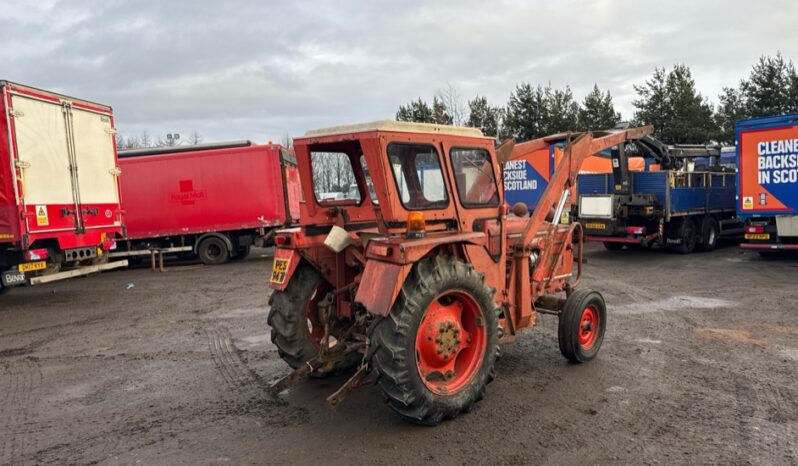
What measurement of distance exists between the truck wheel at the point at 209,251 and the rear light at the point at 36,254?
576cm

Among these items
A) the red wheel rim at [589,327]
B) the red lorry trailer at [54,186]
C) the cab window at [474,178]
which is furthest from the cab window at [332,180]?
the red lorry trailer at [54,186]

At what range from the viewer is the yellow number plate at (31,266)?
29.5ft

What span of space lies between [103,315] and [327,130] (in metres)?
6.33

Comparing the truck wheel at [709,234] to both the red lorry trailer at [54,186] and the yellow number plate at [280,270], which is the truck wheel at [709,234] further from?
the red lorry trailer at [54,186]

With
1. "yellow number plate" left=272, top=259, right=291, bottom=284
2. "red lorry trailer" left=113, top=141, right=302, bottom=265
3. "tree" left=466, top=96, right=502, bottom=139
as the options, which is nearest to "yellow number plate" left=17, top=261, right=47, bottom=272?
"red lorry trailer" left=113, top=141, right=302, bottom=265

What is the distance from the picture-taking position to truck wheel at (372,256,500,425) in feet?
12.8

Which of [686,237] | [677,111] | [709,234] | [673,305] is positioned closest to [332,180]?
[673,305]

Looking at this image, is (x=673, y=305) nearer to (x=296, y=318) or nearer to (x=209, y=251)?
(x=296, y=318)

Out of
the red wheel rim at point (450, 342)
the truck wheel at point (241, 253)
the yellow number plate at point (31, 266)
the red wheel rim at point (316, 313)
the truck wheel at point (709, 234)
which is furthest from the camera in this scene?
the truck wheel at point (241, 253)

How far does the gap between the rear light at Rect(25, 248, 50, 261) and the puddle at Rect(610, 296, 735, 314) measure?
905cm

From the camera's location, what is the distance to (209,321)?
26.7 ft

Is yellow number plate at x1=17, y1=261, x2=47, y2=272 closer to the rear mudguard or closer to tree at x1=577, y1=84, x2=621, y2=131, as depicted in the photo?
the rear mudguard

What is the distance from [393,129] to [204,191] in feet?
38.9

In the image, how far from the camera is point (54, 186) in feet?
31.3
